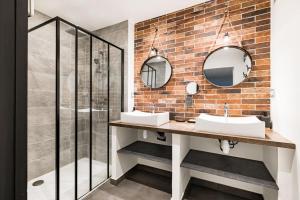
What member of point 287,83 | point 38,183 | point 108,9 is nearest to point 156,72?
point 108,9

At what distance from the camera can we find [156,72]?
2359 mm

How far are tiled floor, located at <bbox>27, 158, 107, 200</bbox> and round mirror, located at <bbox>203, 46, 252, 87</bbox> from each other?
2.10 meters

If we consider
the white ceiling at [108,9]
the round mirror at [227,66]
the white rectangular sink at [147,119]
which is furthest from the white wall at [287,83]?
the white rectangular sink at [147,119]

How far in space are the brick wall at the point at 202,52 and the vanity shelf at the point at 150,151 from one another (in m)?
0.53

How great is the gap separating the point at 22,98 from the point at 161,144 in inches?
79.2

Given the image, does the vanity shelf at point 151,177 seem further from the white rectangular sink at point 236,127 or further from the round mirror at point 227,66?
the round mirror at point 227,66

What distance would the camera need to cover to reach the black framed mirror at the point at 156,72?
228 centimetres

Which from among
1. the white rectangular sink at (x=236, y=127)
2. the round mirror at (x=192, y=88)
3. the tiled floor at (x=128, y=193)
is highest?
the round mirror at (x=192, y=88)

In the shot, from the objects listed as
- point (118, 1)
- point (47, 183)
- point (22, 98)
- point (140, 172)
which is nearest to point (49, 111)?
point (47, 183)

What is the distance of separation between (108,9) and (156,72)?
3.69 ft

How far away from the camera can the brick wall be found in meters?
1.72

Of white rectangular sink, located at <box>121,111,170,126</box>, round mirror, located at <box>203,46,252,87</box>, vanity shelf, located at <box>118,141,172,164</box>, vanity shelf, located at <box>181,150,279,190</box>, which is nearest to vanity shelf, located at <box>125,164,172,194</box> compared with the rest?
vanity shelf, located at <box>118,141,172,164</box>

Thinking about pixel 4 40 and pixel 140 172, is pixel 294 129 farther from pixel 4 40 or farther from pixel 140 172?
pixel 140 172

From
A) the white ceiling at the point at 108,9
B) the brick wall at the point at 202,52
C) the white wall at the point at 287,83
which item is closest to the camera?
the white wall at the point at 287,83
